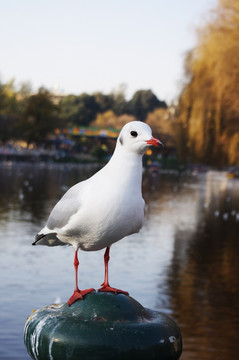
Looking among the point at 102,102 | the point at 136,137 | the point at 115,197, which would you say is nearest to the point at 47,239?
the point at 115,197

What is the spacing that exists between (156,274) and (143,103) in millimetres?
136936

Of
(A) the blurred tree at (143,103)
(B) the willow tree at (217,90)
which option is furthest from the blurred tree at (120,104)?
(B) the willow tree at (217,90)

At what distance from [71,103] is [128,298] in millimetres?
140608

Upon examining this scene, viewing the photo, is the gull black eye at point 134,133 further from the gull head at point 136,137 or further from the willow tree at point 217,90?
the willow tree at point 217,90

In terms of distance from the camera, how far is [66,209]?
157 inches

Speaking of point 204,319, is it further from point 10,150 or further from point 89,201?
point 10,150

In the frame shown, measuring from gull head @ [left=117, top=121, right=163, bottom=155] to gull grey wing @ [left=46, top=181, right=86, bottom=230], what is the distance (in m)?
0.40

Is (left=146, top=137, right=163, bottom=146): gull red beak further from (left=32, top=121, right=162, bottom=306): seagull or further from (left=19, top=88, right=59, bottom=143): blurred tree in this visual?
(left=19, top=88, right=59, bottom=143): blurred tree

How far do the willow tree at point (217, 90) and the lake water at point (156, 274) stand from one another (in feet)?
11.3

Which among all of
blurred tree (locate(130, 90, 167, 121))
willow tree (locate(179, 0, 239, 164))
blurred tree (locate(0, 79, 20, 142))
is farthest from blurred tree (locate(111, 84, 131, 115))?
willow tree (locate(179, 0, 239, 164))

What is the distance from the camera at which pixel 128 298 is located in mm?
3924

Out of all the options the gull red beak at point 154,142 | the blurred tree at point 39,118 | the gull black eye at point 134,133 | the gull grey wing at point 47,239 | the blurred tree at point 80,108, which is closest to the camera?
the gull red beak at point 154,142

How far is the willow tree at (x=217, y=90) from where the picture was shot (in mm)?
27484

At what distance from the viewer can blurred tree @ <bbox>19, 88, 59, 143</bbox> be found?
96.9 m
